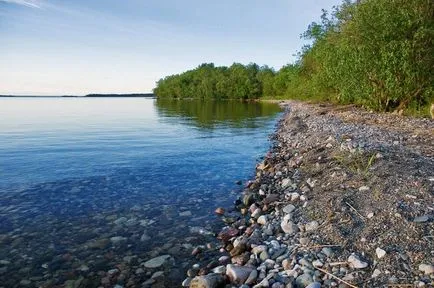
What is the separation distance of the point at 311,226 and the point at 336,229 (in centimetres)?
64

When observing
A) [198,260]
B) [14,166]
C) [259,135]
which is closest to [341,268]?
[198,260]

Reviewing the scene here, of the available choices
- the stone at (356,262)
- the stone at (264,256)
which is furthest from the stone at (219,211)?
the stone at (356,262)

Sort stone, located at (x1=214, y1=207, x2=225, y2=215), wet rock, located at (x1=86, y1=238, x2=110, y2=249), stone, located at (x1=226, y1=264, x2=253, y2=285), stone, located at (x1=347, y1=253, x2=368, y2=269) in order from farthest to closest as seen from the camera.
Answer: stone, located at (x1=214, y1=207, x2=225, y2=215), wet rock, located at (x1=86, y1=238, x2=110, y2=249), stone, located at (x1=226, y1=264, x2=253, y2=285), stone, located at (x1=347, y1=253, x2=368, y2=269)

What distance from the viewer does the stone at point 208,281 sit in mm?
6053

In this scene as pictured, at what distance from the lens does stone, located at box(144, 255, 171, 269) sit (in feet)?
23.7

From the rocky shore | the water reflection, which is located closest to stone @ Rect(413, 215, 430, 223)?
the rocky shore

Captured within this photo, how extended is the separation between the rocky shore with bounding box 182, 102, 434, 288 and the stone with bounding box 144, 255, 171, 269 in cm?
68

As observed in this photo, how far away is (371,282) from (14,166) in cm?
1657

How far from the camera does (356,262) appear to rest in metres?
5.90

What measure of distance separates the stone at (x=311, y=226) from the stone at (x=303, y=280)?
1838mm

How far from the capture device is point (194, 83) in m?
187

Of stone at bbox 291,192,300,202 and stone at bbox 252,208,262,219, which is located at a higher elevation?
stone at bbox 291,192,300,202

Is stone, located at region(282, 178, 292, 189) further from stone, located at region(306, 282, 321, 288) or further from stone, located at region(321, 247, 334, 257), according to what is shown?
stone, located at region(306, 282, 321, 288)

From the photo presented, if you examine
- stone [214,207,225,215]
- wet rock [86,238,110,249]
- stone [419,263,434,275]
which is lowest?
stone [214,207,225,215]
